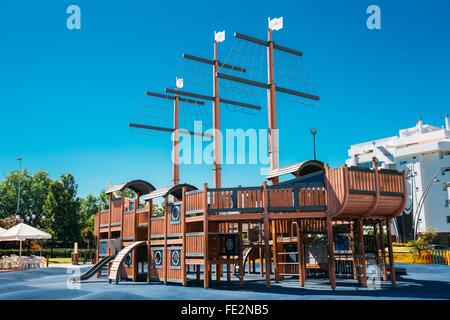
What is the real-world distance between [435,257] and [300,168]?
16727 millimetres

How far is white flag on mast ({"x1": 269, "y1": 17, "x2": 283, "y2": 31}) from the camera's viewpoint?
27.3 meters

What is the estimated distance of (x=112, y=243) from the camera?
23.5 m

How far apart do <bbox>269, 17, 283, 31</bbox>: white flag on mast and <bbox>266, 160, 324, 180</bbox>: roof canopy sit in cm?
1054

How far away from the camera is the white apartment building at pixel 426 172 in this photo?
63.9 m

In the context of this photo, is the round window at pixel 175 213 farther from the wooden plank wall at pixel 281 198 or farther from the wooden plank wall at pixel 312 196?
the wooden plank wall at pixel 312 196

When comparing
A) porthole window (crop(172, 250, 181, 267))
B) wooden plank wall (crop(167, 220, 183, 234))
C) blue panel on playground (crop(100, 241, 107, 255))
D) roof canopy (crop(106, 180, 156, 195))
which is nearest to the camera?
Result: porthole window (crop(172, 250, 181, 267))

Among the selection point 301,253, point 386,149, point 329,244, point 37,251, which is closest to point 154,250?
point 301,253

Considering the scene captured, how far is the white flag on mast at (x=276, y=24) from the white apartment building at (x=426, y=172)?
43.1 meters

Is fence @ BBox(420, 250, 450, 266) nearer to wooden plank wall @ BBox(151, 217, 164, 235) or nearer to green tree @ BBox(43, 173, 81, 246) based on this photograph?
wooden plank wall @ BBox(151, 217, 164, 235)

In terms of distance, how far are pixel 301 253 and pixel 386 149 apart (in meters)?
59.1

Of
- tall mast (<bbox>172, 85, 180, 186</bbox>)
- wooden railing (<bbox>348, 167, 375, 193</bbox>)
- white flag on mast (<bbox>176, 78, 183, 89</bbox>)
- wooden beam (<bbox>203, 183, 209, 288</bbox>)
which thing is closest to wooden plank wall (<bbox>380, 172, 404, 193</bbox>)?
wooden railing (<bbox>348, 167, 375, 193</bbox>)

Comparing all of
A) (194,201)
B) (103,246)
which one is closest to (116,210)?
(103,246)

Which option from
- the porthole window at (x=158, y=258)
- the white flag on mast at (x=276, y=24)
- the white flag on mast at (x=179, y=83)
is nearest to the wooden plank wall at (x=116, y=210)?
the porthole window at (x=158, y=258)

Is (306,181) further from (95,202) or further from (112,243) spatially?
(95,202)
